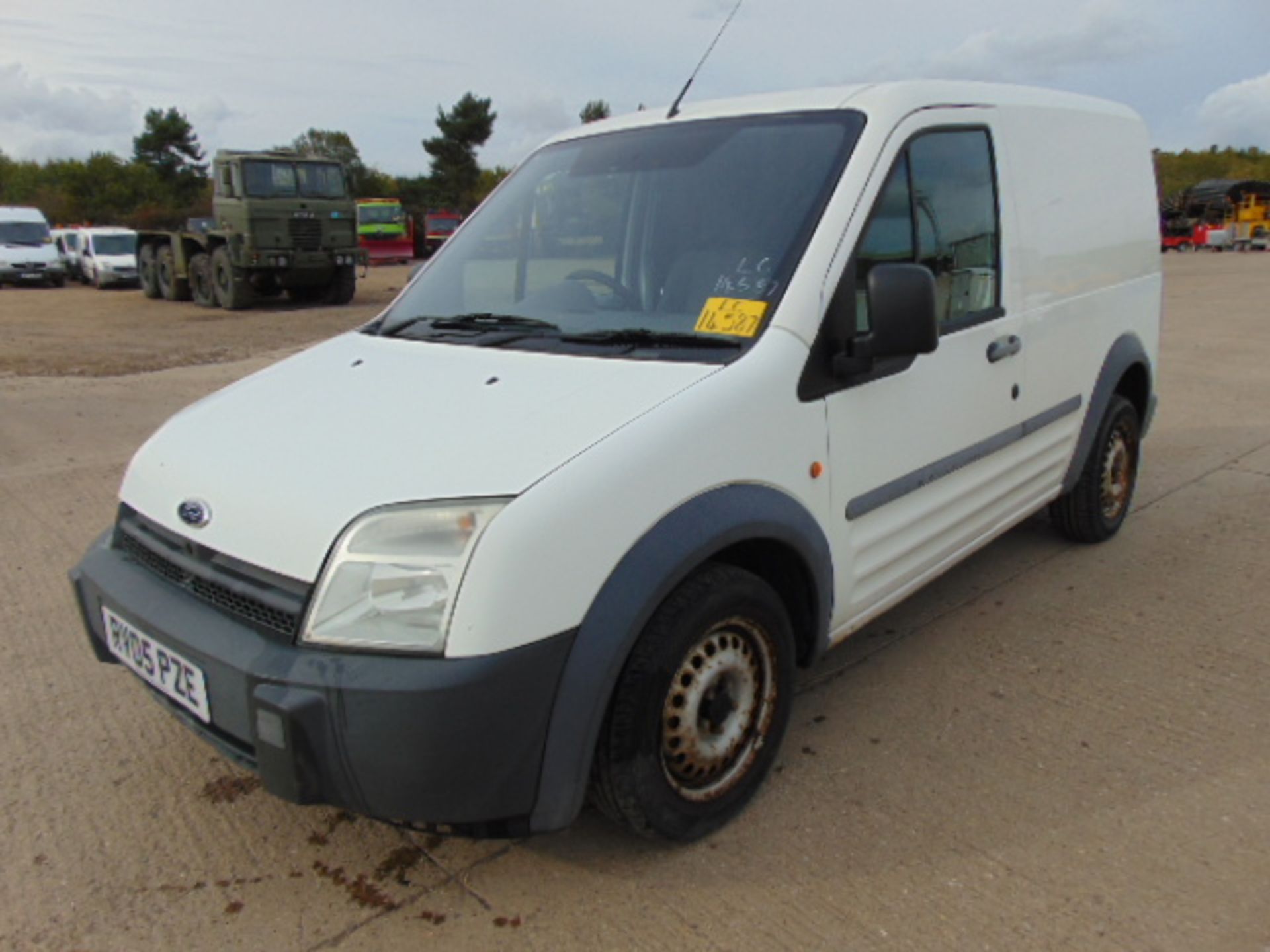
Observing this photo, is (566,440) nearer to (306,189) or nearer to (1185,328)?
(1185,328)

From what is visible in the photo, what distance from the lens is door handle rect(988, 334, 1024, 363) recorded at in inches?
129

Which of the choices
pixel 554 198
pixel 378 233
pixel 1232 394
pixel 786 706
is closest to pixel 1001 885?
pixel 786 706

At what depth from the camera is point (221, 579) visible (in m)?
2.22

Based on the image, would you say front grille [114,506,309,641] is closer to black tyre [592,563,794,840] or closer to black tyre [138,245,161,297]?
black tyre [592,563,794,840]

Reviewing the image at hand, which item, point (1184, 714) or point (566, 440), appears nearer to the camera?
point (566, 440)

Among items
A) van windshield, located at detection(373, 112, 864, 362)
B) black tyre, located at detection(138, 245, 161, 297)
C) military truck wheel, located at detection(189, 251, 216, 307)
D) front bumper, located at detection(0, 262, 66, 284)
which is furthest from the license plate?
front bumper, located at detection(0, 262, 66, 284)

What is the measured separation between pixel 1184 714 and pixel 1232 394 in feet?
20.2

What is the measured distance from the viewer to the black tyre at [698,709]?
7.34 ft

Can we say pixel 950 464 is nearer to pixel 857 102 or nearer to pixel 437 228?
pixel 857 102

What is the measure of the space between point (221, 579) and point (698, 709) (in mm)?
1168

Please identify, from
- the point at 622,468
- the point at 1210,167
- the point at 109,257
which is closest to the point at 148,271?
the point at 109,257

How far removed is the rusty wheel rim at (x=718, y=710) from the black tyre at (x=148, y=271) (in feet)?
72.7

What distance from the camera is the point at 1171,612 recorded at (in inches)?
152

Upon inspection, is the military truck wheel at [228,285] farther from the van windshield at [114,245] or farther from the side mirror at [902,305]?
the side mirror at [902,305]
